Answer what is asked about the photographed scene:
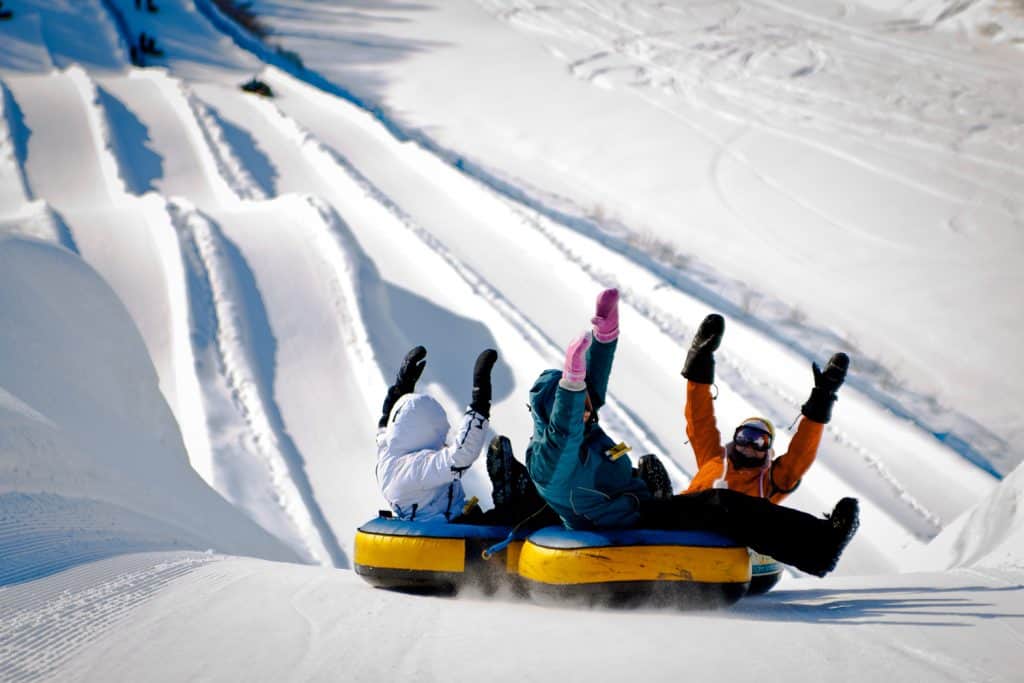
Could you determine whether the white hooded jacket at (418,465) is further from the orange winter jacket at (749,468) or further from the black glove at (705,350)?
the black glove at (705,350)

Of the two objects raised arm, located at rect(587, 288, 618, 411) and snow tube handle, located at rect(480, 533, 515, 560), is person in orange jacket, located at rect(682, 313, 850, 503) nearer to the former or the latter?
raised arm, located at rect(587, 288, 618, 411)

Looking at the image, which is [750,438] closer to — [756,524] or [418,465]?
[756,524]

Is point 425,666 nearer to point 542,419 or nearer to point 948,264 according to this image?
point 542,419

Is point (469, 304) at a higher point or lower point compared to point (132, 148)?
lower

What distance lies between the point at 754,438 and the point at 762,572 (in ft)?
2.15

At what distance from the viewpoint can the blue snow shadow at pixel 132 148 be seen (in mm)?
10461

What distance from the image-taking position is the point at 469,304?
7793 mm

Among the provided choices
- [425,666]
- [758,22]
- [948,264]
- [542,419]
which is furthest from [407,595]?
[758,22]

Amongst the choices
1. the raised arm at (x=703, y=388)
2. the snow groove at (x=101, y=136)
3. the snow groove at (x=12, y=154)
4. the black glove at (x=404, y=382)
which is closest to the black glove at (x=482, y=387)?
the black glove at (x=404, y=382)

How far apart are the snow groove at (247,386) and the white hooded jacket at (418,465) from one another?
6.07ft

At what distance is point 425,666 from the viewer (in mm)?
1967

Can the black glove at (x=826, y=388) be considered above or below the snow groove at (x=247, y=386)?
above

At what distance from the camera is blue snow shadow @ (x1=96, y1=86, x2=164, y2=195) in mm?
10461

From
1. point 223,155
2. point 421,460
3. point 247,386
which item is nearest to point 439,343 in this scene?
point 247,386
